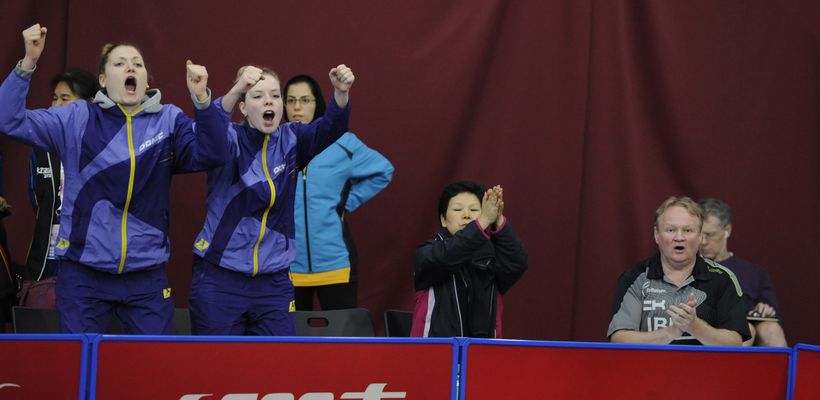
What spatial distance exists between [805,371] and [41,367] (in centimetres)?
241

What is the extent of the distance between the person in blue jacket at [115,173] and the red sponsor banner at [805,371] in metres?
2.25

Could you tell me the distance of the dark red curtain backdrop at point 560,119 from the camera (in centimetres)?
619

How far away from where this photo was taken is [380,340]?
3.22m

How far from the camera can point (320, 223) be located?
17.5 feet

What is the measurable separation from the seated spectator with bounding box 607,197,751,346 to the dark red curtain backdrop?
1647 mm

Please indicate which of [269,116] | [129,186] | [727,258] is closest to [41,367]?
[129,186]

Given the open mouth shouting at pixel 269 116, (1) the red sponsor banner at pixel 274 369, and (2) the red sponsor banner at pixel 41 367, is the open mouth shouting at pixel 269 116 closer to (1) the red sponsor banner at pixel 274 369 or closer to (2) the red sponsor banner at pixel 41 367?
(1) the red sponsor banner at pixel 274 369

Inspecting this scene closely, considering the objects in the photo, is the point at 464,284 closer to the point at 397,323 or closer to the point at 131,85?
the point at 397,323

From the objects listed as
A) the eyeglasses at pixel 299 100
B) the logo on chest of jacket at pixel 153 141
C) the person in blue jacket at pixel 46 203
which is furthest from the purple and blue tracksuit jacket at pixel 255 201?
the person in blue jacket at pixel 46 203

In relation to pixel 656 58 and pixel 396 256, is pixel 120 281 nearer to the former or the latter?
pixel 396 256

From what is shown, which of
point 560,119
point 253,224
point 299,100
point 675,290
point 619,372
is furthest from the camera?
point 560,119

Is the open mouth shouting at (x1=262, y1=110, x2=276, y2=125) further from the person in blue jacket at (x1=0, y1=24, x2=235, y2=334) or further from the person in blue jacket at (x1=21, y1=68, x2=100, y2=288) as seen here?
the person in blue jacket at (x1=21, y1=68, x2=100, y2=288)

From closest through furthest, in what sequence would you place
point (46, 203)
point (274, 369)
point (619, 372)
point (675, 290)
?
point (274, 369) → point (619, 372) → point (675, 290) → point (46, 203)

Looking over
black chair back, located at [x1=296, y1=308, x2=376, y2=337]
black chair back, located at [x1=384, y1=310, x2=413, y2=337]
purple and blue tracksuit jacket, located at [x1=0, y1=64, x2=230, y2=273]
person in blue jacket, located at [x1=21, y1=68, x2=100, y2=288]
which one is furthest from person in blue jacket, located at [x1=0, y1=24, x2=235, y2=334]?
black chair back, located at [x1=384, y1=310, x2=413, y2=337]
